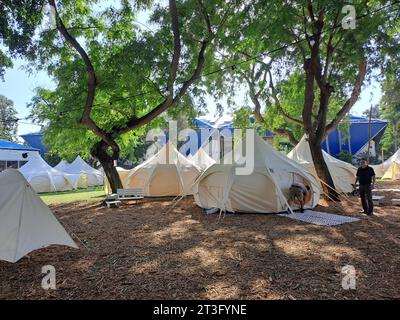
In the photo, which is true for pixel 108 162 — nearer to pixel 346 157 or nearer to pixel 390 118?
pixel 346 157

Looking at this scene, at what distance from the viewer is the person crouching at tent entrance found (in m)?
10.4

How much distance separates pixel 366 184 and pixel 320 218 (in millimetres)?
1804

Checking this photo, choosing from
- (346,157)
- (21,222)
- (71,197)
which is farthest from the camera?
(346,157)

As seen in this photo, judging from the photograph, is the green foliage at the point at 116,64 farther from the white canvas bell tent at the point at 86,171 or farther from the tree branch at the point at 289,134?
the white canvas bell tent at the point at 86,171

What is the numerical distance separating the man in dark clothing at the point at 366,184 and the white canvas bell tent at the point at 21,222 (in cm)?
822

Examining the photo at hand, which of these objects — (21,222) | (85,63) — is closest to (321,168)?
(85,63)

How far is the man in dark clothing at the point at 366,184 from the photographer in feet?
31.9

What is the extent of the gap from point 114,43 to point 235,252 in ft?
33.8

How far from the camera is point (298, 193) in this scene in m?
10.4

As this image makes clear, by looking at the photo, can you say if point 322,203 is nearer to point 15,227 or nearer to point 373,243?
point 373,243

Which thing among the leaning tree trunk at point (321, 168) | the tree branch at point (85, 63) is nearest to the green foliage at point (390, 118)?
the leaning tree trunk at point (321, 168)

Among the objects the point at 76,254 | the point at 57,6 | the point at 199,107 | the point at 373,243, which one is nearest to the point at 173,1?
Answer: the point at 57,6
